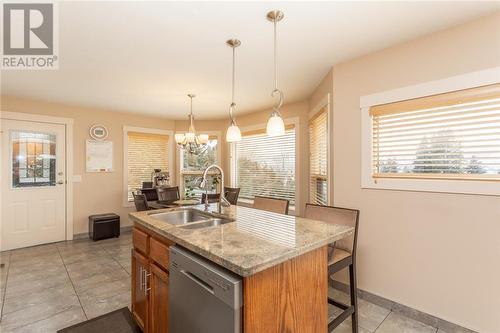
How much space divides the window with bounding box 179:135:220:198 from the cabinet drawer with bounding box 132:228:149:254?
11.4 feet

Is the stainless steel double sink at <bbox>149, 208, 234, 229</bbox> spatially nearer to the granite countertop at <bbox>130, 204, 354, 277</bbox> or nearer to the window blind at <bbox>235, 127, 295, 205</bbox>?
the granite countertop at <bbox>130, 204, 354, 277</bbox>

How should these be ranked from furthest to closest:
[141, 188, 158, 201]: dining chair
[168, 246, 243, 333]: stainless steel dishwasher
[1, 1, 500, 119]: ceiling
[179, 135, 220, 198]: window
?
[179, 135, 220, 198]: window, [141, 188, 158, 201]: dining chair, [1, 1, 500, 119]: ceiling, [168, 246, 243, 333]: stainless steel dishwasher

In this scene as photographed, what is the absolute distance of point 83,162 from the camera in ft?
14.6

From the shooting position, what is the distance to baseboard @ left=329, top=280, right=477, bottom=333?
1932 mm

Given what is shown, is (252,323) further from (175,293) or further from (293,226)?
(293,226)

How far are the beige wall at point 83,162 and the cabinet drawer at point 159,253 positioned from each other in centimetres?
361

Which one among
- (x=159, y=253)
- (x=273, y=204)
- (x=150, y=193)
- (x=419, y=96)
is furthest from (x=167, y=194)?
(x=419, y=96)

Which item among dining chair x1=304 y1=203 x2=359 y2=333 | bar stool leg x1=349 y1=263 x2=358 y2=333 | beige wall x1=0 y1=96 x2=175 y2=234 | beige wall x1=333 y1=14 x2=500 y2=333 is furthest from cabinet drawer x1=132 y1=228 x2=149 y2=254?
beige wall x1=0 y1=96 x2=175 y2=234

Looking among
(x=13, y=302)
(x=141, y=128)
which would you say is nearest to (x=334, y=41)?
(x=13, y=302)

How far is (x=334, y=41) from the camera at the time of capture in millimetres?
2143

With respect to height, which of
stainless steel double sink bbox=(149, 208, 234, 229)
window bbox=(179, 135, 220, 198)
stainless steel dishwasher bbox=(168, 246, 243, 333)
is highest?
window bbox=(179, 135, 220, 198)

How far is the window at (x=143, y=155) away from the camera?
498cm

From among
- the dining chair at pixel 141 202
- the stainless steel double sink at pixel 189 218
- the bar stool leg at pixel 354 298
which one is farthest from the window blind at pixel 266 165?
the stainless steel double sink at pixel 189 218

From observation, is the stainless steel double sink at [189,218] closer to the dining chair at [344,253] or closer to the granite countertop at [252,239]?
the granite countertop at [252,239]
